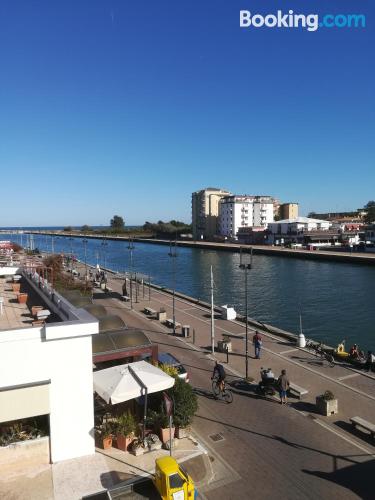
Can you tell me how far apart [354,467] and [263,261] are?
7160cm

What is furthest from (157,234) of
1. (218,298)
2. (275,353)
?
(275,353)

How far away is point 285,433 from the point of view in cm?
1052

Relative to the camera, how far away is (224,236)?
12875cm

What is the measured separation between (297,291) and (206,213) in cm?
9447

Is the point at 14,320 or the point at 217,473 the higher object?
the point at 14,320

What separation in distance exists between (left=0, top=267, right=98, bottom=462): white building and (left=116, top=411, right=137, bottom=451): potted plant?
67 cm

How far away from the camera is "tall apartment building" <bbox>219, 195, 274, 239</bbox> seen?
124938mm

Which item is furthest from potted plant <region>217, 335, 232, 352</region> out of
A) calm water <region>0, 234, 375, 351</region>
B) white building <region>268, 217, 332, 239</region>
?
white building <region>268, 217, 332, 239</region>

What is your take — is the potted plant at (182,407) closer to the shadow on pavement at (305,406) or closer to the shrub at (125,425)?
the shrub at (125,425)

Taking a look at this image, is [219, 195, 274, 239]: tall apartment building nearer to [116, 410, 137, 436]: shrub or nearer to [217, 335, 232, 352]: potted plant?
[217, 335, 232, 352]: potted plant

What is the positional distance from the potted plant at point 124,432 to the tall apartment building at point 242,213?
4516 inches

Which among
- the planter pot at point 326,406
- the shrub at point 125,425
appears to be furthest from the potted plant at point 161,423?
the planter pot at point 326,406

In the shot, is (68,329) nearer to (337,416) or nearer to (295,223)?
(337,416)

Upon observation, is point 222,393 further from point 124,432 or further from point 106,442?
point 106,442
